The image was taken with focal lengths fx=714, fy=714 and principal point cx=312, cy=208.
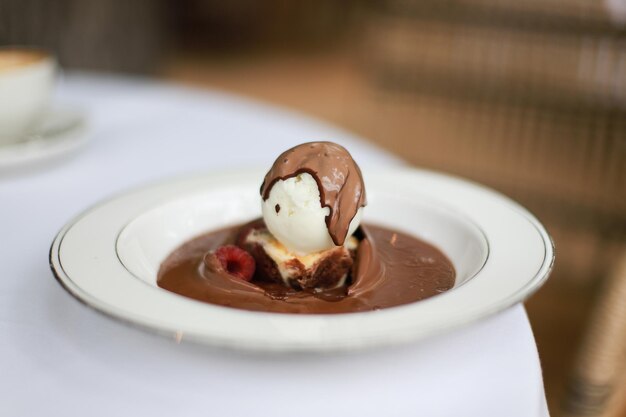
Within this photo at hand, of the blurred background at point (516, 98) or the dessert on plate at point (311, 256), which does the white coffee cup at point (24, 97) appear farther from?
the blurred background at point (516, 98)

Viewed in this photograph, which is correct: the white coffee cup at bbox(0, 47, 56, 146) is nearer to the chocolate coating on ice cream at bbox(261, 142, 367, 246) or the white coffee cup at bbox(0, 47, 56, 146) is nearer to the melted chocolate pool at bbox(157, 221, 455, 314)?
the melted chocolate pool at bbox(157, 221, 455, 314)

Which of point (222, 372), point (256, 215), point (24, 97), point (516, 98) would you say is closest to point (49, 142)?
point (24, 97)

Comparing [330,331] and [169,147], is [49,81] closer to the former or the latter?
[169,147]

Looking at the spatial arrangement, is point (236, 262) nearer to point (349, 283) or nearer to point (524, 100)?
point (349, 283)

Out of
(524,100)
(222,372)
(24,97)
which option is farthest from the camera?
(524,100)

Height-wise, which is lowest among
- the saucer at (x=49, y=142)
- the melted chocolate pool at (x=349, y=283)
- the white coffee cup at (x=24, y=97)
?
the saucer at (x=49, y=142)

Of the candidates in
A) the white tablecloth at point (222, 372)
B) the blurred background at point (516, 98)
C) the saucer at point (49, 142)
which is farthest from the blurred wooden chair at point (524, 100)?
the white tablecloth at point (222, 372)

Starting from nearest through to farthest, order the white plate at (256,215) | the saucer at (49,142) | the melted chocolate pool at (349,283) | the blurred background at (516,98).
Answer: the white plate at (256,215) < the melted chocolate pool at (349,283) < the saucer at (49,142) < the blurred background at (516,98)
